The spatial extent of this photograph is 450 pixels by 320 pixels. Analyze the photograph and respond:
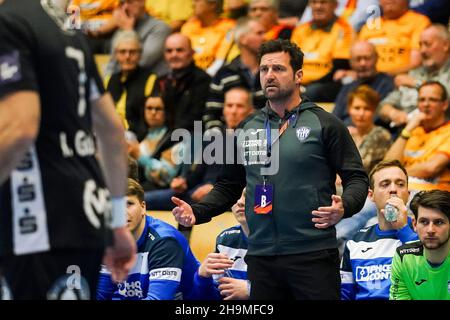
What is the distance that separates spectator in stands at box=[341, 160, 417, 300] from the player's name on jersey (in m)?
3.64

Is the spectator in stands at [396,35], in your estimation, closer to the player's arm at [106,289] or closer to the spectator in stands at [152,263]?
the spectator in stands at [152,263]

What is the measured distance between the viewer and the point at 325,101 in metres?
10.8

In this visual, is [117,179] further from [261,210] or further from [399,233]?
[399,233]

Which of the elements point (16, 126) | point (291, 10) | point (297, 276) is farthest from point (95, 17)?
point (16, 126)

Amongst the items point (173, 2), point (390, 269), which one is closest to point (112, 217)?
point (390, 269)

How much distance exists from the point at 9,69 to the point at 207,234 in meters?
5.30

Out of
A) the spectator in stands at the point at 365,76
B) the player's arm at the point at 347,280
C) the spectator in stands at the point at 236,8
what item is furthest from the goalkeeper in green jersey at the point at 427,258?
the spectator in stands at the point at 236,8

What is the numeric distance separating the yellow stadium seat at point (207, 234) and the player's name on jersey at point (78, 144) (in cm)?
481

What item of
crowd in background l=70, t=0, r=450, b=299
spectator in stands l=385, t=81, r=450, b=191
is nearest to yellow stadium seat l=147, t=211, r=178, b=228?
crowd in background l=70, t=0, r=450, b=299

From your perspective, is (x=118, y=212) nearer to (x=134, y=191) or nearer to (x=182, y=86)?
(x=134, y=191)

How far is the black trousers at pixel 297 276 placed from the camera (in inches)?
236

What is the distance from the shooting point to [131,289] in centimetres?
709

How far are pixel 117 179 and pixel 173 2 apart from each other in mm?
9232
